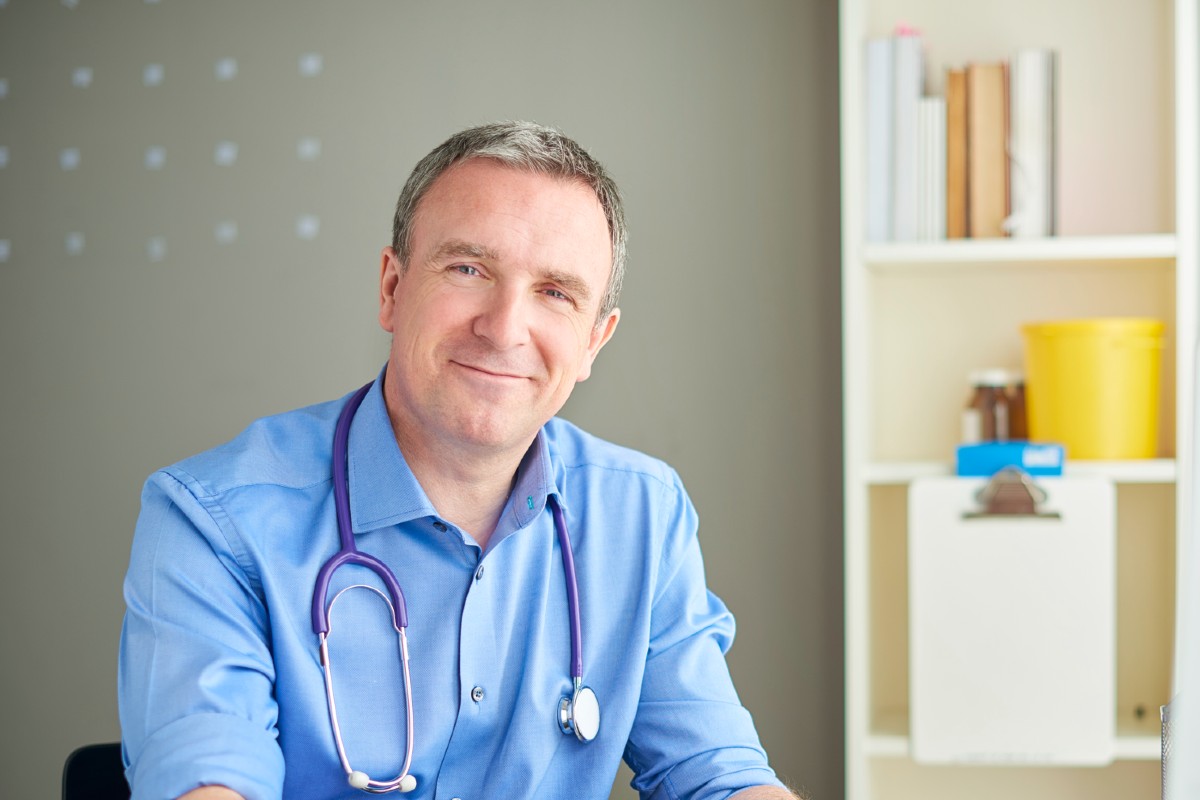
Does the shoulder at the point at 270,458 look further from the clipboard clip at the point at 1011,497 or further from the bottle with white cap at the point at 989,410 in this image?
the bottle with white cap at the point at 989,410

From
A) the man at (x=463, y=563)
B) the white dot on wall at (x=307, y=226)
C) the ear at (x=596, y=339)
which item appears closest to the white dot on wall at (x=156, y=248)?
the white dot on wall at (x=307, y=226)

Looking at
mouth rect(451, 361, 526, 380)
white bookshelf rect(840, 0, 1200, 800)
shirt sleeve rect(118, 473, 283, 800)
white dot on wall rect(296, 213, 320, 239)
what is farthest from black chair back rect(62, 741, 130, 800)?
white dot on wall rect(296, 213, 320, 239)

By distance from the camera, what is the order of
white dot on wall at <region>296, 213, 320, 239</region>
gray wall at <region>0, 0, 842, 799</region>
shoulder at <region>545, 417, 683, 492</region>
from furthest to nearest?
1. white dot on wall at <region>296, 213, 320, 239</region>
2. gray wall at <region>0, 0, 842, 799</region>
3. shoulder at <region>545, 417, 683, 492</region>

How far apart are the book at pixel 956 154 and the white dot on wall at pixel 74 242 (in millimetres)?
1884

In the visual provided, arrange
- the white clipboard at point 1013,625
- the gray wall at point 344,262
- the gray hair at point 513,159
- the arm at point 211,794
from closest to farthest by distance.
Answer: the arm at point 211,794, the gray hair at point 513,159, the white clipboard at point 1013,625, the gray wall at point 344,262

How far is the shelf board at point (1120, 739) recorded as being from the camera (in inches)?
76.0

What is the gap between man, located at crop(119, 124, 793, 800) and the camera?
3.92 ft

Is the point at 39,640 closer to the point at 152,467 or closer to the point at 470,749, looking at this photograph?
the point at 152,467

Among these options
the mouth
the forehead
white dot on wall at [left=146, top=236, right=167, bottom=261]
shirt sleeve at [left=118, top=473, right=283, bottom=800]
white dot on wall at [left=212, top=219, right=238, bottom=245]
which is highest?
white dot on wall at [left=212, top=219, right=238, bottom=245]

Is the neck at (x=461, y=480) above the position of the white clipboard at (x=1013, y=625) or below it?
above

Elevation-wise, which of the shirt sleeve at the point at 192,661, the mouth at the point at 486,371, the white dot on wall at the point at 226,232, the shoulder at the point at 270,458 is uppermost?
the white dot on wall at the point at 226,232

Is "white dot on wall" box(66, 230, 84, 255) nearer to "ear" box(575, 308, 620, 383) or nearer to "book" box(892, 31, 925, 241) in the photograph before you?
"ear" box(575, 308, 620, 383)

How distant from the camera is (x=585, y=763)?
133 cm

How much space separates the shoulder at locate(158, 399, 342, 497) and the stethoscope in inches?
0.9
